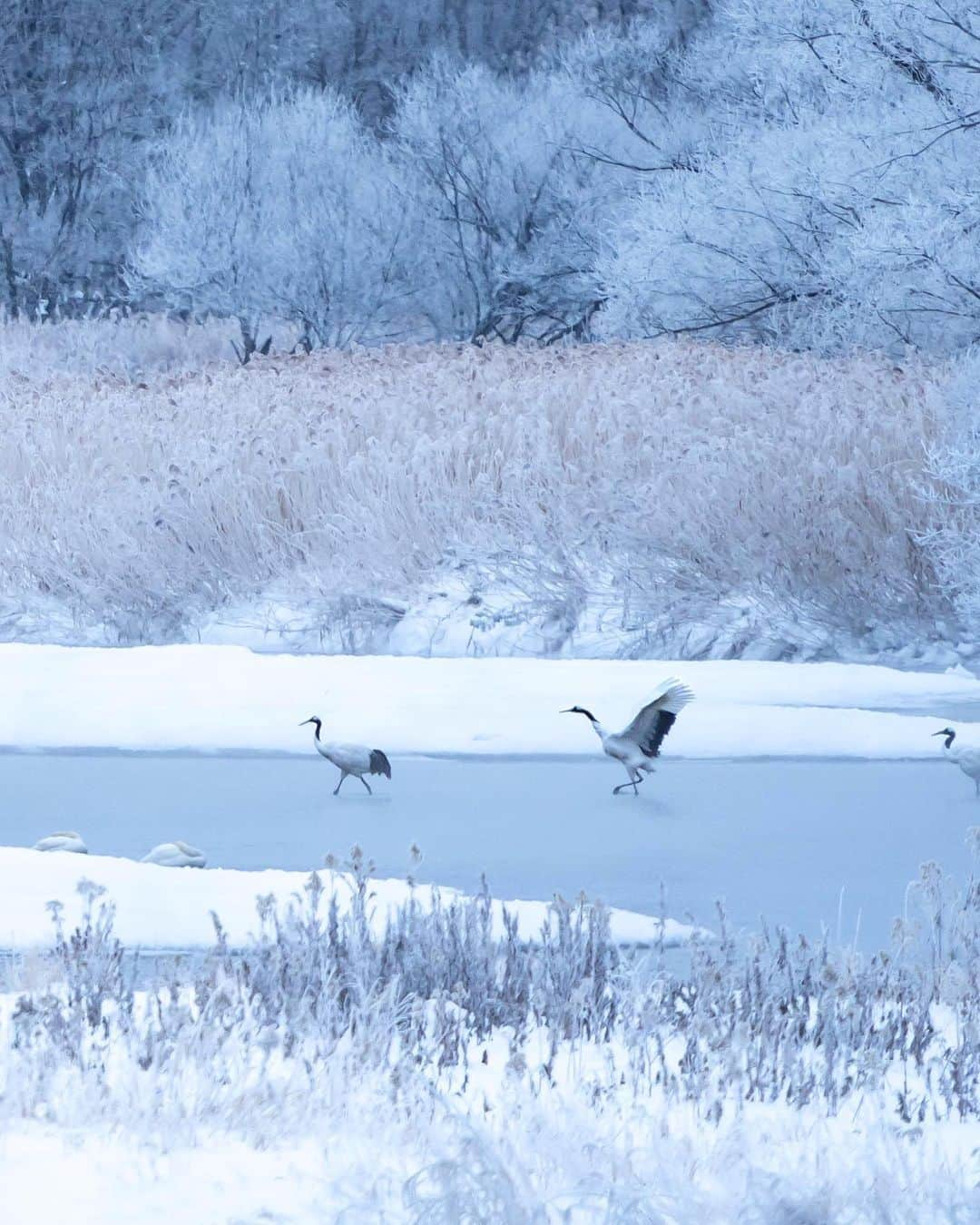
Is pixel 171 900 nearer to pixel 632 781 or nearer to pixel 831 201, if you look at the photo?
pixel 632 781

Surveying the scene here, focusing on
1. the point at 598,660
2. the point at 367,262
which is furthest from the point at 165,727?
the point at 367,262

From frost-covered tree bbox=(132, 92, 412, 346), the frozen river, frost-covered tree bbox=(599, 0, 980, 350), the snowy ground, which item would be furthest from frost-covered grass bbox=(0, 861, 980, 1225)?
frost-covered tree bbox=(132, 92, 412, 346)

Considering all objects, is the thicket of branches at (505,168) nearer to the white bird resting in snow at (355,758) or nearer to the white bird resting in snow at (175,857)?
the white bird resting in snow at (355,758)

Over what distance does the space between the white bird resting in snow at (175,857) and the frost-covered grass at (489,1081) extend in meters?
1.29

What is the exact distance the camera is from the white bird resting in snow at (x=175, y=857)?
5289mm

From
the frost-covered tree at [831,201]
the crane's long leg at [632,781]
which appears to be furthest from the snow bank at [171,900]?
the frost-covered tree at [831,201]

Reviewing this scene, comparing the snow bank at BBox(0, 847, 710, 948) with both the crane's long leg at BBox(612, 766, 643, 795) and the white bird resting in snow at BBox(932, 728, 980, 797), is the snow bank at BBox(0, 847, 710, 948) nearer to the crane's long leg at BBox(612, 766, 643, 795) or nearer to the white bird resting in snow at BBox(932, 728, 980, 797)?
the crane's long leg at BBox(612, 766, 643, 795)

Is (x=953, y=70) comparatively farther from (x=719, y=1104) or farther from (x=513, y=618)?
(x=719, y=1104)

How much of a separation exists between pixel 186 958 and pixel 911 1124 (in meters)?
1.77

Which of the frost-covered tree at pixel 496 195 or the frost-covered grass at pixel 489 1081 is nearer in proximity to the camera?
the frost-covered grass at pixel 489 1081

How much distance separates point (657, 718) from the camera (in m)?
6.34

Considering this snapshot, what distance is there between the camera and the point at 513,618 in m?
10.0

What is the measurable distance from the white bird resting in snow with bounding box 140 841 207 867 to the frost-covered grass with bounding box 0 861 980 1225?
129cm

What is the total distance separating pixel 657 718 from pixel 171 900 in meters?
2.07
